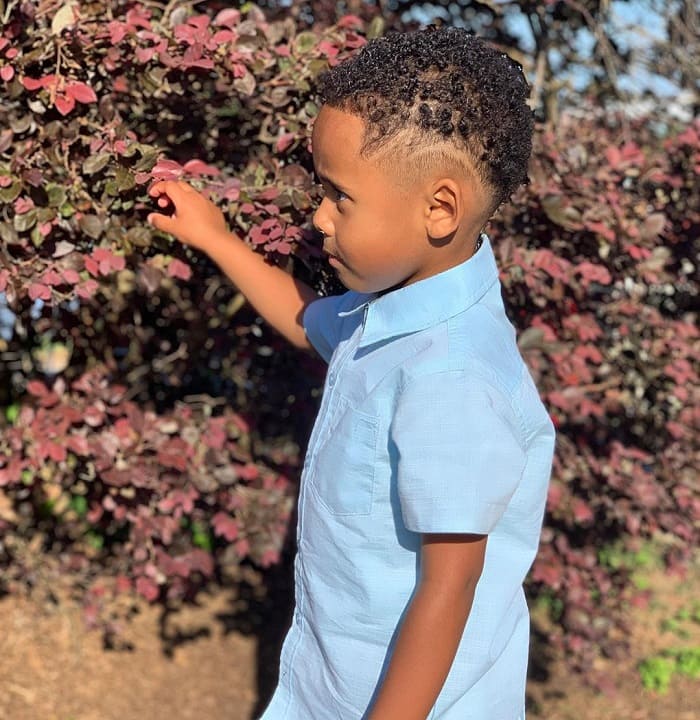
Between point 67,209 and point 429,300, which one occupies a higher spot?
point 67,209

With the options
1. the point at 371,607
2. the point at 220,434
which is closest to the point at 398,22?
the point at 220,434

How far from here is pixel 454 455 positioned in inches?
55.6

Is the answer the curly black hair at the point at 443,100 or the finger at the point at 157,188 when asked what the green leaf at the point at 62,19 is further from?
the curly black hair at the point at 443,100

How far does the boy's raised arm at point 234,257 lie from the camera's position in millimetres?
2029

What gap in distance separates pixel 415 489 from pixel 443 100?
0.55m

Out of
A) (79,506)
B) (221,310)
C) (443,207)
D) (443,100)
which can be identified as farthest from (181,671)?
(443,100)

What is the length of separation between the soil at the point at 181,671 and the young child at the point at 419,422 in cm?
171

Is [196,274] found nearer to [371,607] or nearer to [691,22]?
[371,607]

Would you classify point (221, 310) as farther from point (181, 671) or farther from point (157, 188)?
point (181, 671)

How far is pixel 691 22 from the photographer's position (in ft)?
12.0

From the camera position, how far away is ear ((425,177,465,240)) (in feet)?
4.84

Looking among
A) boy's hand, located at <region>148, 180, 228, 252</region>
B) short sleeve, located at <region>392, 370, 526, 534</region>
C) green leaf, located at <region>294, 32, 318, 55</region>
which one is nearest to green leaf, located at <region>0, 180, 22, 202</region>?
boy's hand, located at <region>148, 180, 228, 252</region>

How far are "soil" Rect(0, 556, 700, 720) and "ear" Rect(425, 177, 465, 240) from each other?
7.50ft

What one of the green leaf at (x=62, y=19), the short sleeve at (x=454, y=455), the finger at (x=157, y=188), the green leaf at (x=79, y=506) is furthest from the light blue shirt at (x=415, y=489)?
the green leaf at (x=79, y=506)
